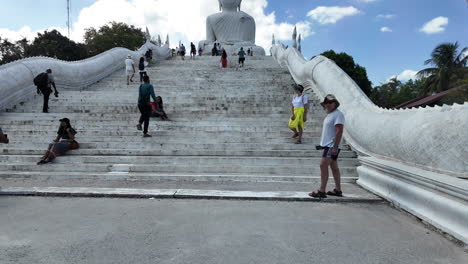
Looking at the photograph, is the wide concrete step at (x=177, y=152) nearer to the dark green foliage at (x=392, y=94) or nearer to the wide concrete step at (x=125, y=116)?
the wide concrete step at (x=125, y=116)

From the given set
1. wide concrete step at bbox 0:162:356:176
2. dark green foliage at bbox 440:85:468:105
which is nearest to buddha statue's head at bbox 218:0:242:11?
dark green foliage at bbox 440:85:468:105

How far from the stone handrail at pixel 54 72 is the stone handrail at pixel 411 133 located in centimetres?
837

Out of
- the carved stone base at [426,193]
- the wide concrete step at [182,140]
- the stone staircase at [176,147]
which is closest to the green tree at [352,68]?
the stone staircase at [176,147]

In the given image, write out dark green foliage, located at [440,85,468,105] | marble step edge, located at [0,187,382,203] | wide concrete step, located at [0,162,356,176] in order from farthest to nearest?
dark green foliage, located at [440,85,468,105] → wide concrete step, located at [0,162,356,176] → marble step edge, located at [0,187,382,203]

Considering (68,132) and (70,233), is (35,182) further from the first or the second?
(70,233)

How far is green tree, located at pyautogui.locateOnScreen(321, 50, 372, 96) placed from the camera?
3388cm

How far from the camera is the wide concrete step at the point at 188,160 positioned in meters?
5.35

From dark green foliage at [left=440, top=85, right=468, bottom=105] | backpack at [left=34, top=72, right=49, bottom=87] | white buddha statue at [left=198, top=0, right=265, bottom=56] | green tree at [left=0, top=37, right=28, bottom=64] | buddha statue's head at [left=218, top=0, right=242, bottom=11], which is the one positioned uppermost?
buddha statue's head at [left=218, top=0, right=242, bottom=11]

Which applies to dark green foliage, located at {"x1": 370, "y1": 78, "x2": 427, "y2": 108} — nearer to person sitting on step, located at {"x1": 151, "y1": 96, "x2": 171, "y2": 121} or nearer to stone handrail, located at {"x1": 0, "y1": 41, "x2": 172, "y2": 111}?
stone handrail, located at {"x1": 0, "y1": 41, "x2": 172, "y2": 111}

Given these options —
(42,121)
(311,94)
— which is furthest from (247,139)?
(42,121)

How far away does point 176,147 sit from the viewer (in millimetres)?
5949

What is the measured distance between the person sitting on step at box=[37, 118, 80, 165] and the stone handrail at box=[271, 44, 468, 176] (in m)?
5.06

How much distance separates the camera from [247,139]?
6.34 metres

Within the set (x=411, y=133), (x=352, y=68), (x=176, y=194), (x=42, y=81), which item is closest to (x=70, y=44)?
(x=42, y=81)
